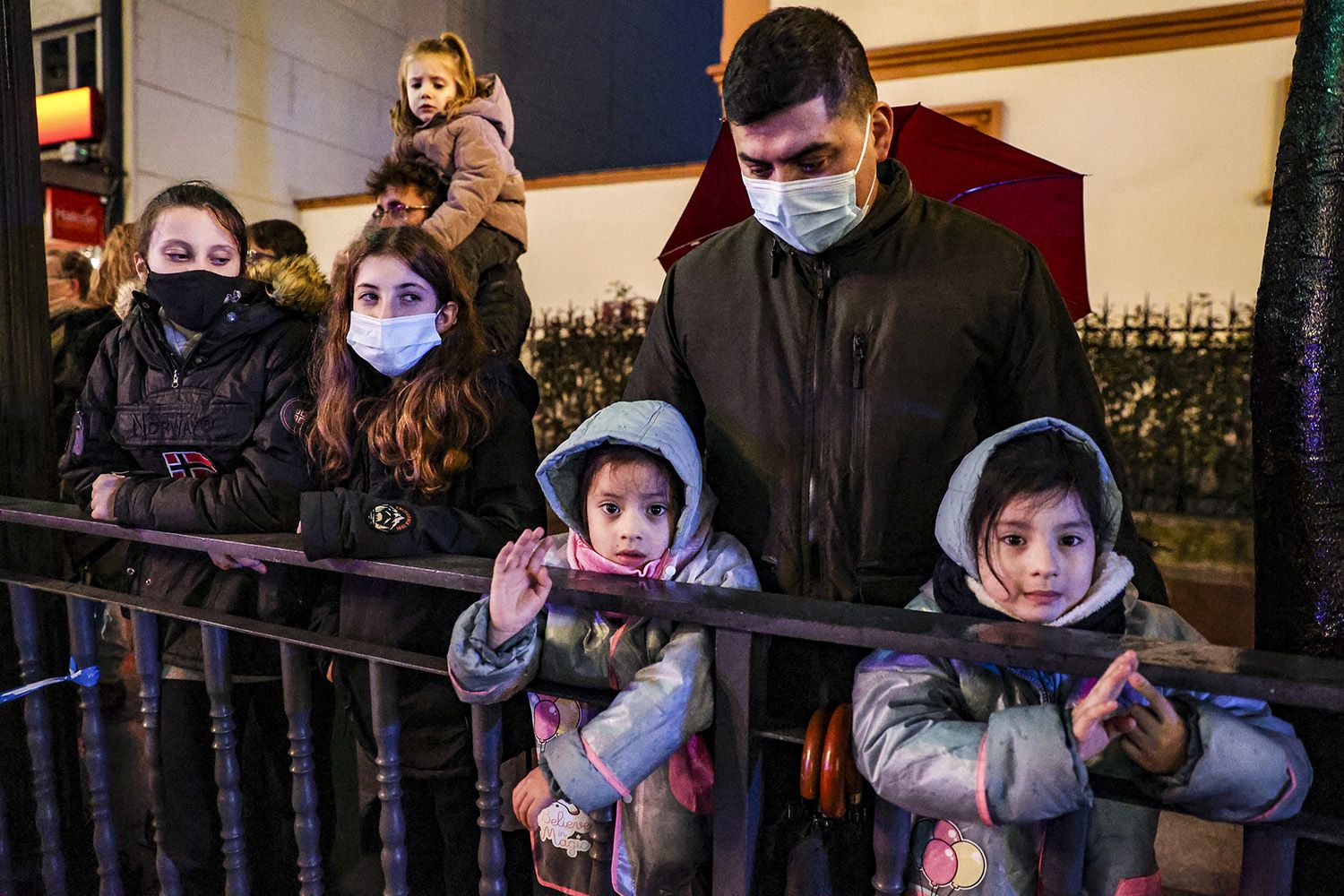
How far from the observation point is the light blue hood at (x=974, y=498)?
167 cm

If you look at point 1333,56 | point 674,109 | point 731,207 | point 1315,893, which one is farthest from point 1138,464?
point 674,109

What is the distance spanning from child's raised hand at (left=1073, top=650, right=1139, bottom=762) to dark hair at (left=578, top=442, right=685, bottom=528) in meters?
0.89

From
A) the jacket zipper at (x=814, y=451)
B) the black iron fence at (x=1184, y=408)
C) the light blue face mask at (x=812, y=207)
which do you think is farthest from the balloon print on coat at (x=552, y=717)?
the black iron fence at (x=1184, y=408)

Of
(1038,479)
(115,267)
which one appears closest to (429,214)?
(115,267)

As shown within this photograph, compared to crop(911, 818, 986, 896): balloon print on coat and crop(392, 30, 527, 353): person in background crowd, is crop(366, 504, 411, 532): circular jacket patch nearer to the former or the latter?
crop(911, 818, 986, 896): balloon print on coat

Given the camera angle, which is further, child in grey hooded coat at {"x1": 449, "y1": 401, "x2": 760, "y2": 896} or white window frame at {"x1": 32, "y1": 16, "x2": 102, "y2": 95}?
white window frame at {"x1": 32, "y1": 16, "x2": 102, "y2": 95}

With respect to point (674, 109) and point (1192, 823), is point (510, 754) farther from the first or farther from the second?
point (674, 109)

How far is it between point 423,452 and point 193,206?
1.04 m

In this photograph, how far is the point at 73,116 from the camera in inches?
405

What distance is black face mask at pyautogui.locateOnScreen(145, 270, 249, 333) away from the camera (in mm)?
2592

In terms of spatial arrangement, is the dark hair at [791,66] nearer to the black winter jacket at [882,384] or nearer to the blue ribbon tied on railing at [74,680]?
the black winter jacket at [882,384]

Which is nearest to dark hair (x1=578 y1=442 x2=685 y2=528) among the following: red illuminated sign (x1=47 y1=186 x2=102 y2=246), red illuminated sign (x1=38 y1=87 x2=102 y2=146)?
red illuminated sign (x1=47 y1=186 x2=102 y2=246)

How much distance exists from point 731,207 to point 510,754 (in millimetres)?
2708

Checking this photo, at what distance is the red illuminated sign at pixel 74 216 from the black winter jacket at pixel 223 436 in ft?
29.2
